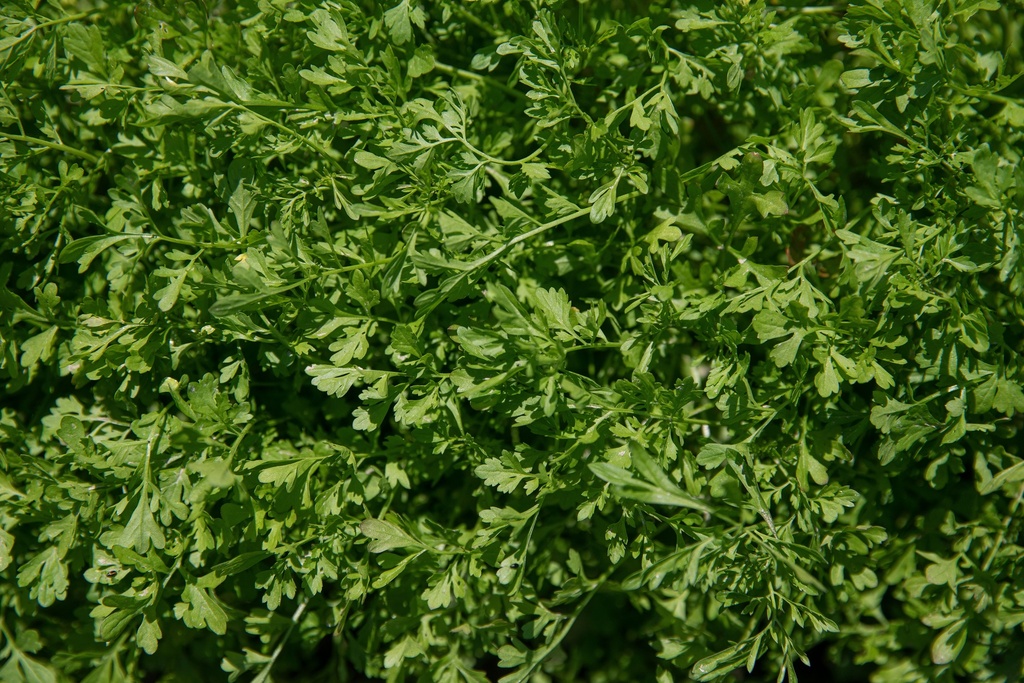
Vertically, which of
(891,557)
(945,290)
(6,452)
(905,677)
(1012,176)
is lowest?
(905,677)

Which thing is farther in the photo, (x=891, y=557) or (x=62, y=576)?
(x=891, y=557)

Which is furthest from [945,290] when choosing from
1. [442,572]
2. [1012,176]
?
[442,572]

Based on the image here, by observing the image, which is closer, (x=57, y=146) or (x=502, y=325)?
(x=502, y=325)

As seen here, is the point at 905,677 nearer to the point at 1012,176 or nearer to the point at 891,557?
the point at 891,557

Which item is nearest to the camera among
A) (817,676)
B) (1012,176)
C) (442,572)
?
(1012,176)

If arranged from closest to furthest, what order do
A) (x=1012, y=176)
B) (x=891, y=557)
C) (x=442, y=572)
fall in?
1. (x=1012, y=176)
2. (x=442, y=572)
3. (x=891, y=557)

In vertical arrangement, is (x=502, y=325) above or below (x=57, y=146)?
below

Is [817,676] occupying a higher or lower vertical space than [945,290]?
lower
